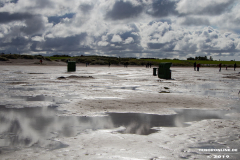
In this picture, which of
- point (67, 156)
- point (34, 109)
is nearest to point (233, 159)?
point (67, 156)

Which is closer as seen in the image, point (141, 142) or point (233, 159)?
point (233, 159)

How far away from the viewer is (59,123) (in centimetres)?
660

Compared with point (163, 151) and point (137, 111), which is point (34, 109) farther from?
point (163, 151)

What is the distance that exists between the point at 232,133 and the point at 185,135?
3.96ft

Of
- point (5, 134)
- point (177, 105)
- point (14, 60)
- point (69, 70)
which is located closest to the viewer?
point (5, 134)

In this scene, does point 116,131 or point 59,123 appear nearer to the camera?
point 116,131

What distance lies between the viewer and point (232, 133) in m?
5.86

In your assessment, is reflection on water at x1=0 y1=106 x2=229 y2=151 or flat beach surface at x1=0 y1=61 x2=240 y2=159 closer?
flat beach surface at x1=0 y1=61 x2=240 y2=159

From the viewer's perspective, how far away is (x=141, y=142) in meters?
5.09

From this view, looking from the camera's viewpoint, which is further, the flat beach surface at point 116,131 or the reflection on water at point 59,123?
the reflection on water at point 59,123

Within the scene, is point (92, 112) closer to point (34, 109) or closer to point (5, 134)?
point (34, 109)

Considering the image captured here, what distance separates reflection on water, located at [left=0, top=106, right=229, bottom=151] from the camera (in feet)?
17.3

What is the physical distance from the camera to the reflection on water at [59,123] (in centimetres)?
527

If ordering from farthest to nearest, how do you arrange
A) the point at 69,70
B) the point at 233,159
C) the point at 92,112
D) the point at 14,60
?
the point at 14,60, the point at 69,70, the point at 92,112, the point at 233,159
